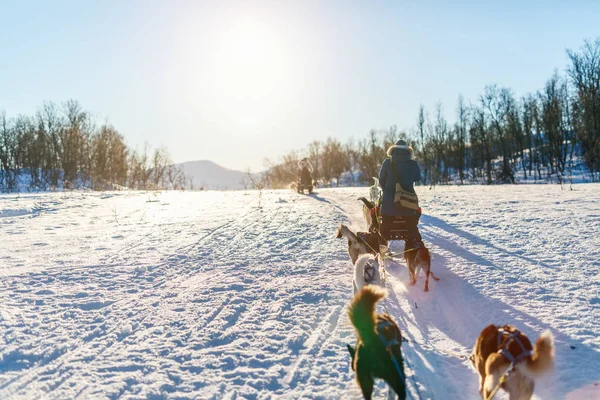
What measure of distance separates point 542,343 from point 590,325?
2204 millimetres

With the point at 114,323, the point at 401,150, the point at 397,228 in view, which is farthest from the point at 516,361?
the point at 401,150

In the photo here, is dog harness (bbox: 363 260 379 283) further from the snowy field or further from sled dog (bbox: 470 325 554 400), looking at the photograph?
sled dog (bbox: 470 325 554 400)

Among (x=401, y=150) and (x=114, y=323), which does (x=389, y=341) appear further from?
(x=401, y=150)

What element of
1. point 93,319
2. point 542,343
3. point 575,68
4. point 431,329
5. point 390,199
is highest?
point 575,68

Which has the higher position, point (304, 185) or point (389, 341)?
point (304, 185)

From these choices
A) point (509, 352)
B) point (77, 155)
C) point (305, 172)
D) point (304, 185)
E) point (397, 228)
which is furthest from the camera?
point (77, 155)

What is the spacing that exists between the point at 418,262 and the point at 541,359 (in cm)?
324

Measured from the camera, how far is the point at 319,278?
605 cm

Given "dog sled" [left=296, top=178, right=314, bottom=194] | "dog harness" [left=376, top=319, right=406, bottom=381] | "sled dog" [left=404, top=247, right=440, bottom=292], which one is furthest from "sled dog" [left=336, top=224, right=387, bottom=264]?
"dog sled" [left=296, top=178, right=314, bottom=194]

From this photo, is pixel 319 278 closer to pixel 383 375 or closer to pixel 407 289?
pixel 407 289

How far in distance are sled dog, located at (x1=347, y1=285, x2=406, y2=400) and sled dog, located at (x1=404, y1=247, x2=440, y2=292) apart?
3112 mm

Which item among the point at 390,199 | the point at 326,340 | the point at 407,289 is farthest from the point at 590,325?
the point at 390,199

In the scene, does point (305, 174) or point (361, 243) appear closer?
point (361, 243)

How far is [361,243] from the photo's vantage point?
6.32 meters
